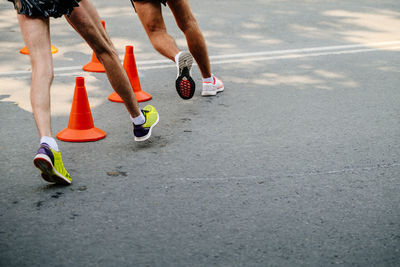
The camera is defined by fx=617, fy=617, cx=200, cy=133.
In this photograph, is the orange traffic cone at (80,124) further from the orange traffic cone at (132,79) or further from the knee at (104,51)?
the orange traffic cone at (132,79)

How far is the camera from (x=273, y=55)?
24.6 ft

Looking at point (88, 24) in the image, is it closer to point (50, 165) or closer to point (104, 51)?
point (104, 51)

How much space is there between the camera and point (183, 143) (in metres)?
4.72

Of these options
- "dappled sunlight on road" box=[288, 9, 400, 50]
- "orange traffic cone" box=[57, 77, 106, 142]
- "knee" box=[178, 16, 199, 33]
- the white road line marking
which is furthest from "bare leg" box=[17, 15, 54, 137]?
"dappled sunlight on road" box=[288, 9, 400, 50]

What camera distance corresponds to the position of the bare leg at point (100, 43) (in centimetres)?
407

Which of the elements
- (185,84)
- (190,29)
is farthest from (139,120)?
(190,29)

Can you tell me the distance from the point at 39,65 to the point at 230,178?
4.68ft

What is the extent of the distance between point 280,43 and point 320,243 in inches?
205

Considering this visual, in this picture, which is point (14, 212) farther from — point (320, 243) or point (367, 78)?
point (367, 78)

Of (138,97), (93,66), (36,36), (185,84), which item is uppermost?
(36,36)

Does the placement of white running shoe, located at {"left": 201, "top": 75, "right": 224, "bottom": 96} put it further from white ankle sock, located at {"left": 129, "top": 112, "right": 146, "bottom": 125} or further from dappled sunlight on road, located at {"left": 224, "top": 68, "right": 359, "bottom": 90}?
white ankle sock, located at {"left": 129, "top": 112, "right": 146, "bottom": 125}

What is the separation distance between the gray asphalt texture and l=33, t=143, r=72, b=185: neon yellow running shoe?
0.09 meters

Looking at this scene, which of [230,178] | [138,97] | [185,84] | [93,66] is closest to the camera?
[230,178]

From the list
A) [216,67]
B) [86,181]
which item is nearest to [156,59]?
[216,67]
